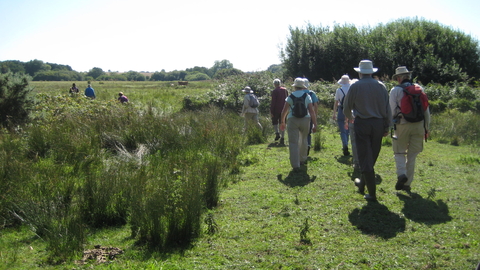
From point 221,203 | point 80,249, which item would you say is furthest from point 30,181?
point 221,203

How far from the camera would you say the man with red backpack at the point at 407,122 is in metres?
6.86

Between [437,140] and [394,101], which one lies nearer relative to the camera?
[394,101]

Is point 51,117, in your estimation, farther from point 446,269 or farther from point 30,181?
point 446,269

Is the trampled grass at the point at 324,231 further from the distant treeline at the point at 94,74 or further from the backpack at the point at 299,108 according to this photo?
the distant treeline at the point at 94,74

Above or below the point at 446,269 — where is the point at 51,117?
above

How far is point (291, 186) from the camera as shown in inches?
307

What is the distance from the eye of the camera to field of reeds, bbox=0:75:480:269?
4.73 m

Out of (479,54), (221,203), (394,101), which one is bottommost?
(221,203)

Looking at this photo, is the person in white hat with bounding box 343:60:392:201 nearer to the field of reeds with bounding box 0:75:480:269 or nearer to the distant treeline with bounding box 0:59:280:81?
the field of reeds with bounding box 0:75:480:269

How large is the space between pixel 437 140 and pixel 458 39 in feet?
85.6

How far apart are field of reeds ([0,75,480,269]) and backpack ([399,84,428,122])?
123cm

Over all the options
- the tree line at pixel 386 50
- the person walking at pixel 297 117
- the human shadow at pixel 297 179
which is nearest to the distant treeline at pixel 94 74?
the tree line at pixel 386 50

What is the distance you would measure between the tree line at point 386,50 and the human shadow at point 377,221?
26758 mm

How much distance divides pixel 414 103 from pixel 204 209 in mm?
3690
